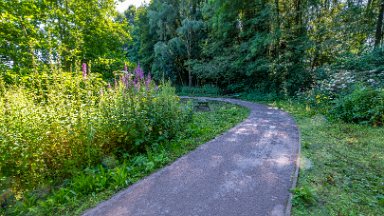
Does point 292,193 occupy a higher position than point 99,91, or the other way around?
point 99,91

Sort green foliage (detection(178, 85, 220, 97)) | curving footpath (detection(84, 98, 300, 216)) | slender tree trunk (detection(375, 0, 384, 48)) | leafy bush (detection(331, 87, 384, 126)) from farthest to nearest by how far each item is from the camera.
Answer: green foliage (detection(178, 85, 220, 97)) → slender tree trunk (detection(375, 0, 384, 48)) → leafy bush (detection(331, 87, 384, 126)) → curving footpath (detection(84, 98, 300, 216))

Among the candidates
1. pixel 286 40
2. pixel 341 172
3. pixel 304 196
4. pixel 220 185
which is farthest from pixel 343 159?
pixel 286 40

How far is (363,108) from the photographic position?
611cm

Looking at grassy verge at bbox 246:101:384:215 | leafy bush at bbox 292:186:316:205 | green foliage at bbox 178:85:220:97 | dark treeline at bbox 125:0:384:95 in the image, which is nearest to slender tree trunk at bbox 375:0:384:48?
dark treeline at bbox 125:0:384:95

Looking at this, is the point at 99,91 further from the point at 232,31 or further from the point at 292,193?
the point at 232,31

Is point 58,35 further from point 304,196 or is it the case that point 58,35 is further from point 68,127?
point 304,196

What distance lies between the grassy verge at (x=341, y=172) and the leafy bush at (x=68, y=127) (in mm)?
2749

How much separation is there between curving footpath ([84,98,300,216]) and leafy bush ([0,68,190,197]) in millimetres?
966

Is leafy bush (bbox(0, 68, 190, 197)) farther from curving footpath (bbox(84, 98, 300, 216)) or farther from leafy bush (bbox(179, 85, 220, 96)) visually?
leafy bush (bbox(179, 85, 220, 96))

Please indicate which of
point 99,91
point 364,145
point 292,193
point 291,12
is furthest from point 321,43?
point 99,91

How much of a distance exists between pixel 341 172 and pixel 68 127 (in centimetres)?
440

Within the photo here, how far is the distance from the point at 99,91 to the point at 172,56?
52.9 ft

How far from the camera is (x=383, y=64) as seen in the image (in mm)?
8656

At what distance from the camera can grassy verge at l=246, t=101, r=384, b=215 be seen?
2.39 meters
